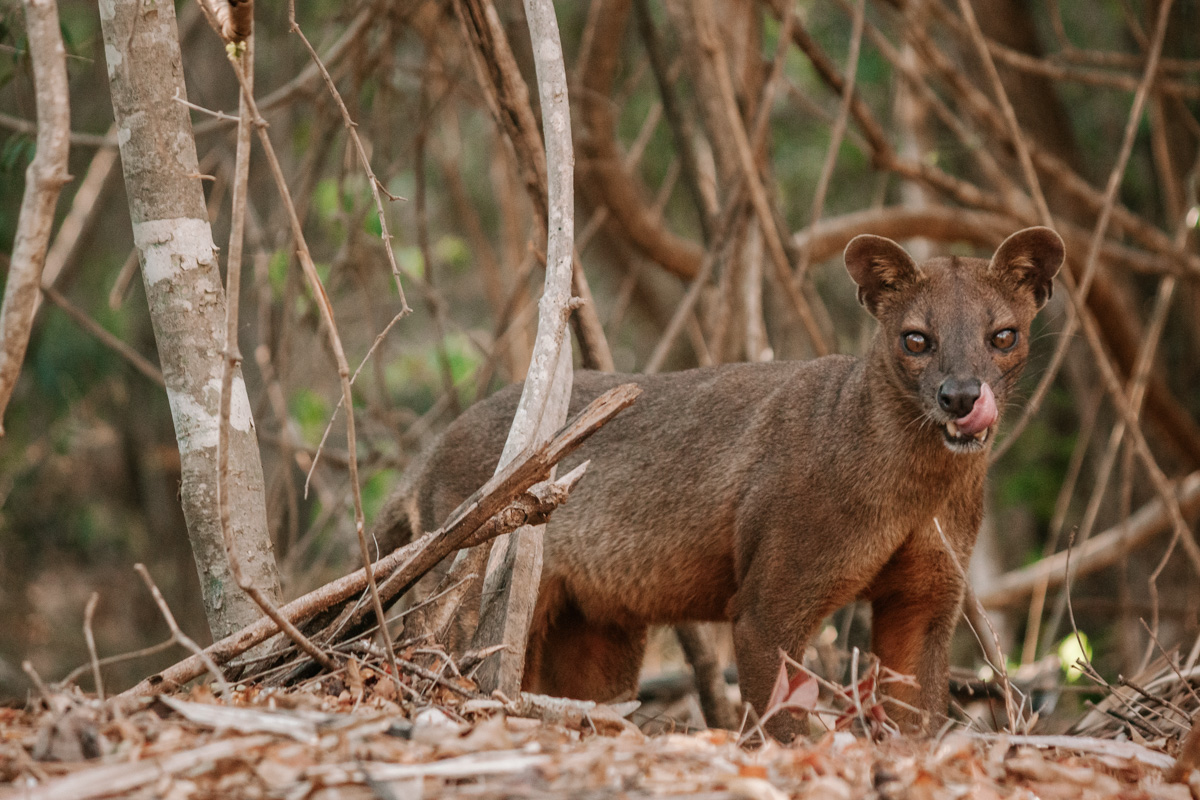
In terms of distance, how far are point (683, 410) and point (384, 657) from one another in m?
2.15

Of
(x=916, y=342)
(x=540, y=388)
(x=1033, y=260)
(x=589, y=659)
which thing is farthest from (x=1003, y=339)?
(x=589, y=659)

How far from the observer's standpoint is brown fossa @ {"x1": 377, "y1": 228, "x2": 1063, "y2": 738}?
446 cm

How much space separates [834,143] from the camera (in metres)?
6.18

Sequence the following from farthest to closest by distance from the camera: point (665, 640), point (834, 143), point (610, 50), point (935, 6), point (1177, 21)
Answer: point (665, 640) < point (1177, 21) < point (610, 50) < point (935, 6) < point (834, 143)

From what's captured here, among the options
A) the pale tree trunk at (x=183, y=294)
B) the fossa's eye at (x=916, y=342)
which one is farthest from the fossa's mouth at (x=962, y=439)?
Result: the pale tree trunk at (x=183, y=294)

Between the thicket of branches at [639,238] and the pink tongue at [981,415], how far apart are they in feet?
3.49

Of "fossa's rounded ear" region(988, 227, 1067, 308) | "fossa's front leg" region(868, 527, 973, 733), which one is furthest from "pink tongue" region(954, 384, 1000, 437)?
"fossa's rounded ear" region(988, 227, 1067, 308)

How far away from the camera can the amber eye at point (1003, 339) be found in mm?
4402

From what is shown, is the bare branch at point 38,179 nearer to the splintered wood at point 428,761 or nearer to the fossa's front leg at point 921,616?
the splintered wood at point 428,761

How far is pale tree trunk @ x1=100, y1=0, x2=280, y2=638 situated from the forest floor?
575 mm

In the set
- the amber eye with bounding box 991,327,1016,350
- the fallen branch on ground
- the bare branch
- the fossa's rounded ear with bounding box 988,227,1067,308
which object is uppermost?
the bare branch

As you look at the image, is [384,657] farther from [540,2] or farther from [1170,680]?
[1170,680]

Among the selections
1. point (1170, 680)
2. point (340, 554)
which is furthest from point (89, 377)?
point (1170, 680)

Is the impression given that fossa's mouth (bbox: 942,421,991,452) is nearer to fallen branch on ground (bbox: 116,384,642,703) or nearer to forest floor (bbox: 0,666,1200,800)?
forest floor (bbox: 0,666,1200,800)
